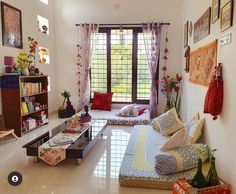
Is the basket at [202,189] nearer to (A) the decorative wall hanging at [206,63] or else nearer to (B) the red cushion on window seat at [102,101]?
(A) the decorative wall hanging at [206,63]

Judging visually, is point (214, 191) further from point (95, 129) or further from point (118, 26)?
point (118, 26)

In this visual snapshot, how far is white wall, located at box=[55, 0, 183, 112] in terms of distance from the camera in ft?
19.5

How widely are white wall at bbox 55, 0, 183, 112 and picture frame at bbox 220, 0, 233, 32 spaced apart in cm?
365

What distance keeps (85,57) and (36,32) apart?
1.36m

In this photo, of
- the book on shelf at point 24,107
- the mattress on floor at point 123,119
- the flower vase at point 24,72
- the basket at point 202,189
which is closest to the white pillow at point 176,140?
the basket at point 202,189

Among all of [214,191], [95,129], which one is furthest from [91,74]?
[214,191]

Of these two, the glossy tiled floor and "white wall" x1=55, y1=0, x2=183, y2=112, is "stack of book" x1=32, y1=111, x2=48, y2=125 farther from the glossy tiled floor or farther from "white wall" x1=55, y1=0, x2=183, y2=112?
"white wall" x1=55, y1=0, x2=183, y2=112

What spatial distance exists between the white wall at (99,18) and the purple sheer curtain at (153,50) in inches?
9.9

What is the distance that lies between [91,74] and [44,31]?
1604 millimetres

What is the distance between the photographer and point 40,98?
5.37m

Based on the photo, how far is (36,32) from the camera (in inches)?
214

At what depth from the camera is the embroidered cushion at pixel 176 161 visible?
8.19ft

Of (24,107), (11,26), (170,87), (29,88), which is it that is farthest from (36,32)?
(170,87)

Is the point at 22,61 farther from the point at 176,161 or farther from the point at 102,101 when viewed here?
the point at 176,161
